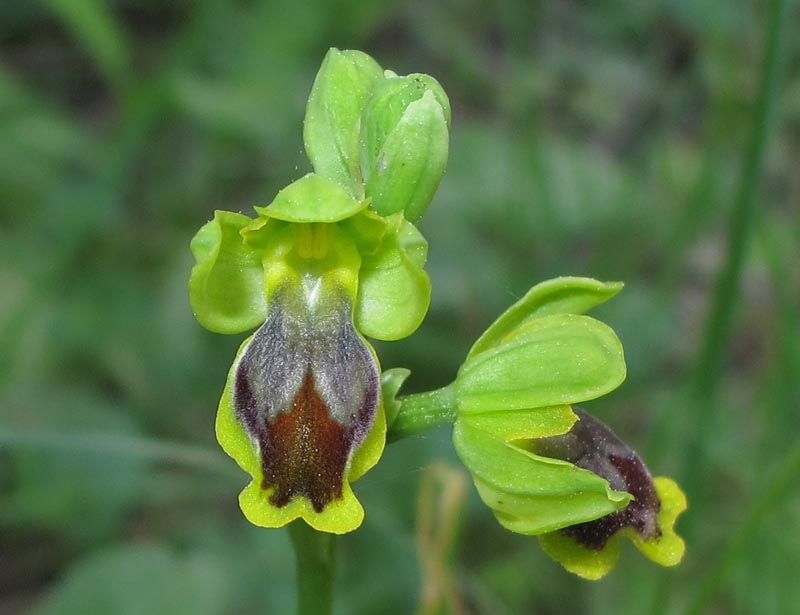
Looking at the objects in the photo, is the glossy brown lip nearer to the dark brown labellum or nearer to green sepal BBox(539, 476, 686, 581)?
the dark brown labellum

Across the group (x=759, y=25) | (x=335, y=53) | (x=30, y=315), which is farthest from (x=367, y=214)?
(x=759, y=25)

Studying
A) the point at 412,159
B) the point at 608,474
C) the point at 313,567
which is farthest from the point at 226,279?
the point at 608,474

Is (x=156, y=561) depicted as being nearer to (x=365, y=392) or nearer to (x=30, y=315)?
(x=30, y=315)

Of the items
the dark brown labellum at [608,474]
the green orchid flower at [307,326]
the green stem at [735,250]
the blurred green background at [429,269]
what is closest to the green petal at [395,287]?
the green orchid flower at [307,326]

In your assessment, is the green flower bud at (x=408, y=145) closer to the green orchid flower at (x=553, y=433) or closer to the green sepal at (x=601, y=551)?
the green orchid flower at (x=553, y=433)

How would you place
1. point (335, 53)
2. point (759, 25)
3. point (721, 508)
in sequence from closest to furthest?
point (335, 53) < point (721, 508) < point (759, 25)

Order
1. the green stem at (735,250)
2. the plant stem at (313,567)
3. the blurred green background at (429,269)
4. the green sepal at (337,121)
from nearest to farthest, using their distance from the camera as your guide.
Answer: the plant stem at (313,567), the green sepal at (337,121), the green stem at (735,250), the blurred green background at (429,269)
